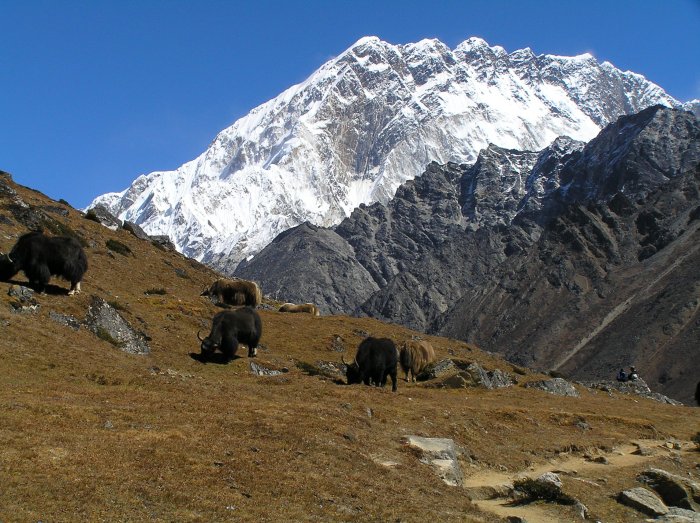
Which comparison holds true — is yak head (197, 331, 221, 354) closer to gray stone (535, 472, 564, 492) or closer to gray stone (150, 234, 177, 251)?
gray stone (535, 472, 564, 492)

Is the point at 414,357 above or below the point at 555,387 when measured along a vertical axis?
above

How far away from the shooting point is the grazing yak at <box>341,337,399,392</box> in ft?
101

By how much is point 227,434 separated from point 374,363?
46.7ft

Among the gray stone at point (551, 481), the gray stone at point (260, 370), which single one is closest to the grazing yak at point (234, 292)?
the gray stone at point (260, 370)

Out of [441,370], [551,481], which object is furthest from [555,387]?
[551,481]

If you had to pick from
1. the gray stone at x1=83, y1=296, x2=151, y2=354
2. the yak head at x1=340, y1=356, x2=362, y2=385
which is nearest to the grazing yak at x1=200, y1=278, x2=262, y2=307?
the gray stone at x1=83, y1=296, x2=151, y2=354

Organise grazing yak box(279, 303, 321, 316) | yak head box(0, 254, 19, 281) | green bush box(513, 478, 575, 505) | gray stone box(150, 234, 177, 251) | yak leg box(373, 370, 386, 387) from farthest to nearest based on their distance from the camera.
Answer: gray stone box(150, 234, 177, 251)
grazing yak box(279, 303, 321, 316)
yak leg box(373, 370, 386, 387)
yak head box(0, 254, 19, 281)
green bush box(513, 478, 575, 505)

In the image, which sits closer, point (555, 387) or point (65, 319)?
point (65, 319)

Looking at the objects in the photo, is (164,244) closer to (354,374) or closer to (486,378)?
(486,378)

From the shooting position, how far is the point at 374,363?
30.9 m

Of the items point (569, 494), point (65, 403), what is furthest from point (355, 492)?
point (65, 403)

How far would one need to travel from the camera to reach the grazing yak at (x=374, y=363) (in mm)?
30859

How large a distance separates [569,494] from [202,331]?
807 inches

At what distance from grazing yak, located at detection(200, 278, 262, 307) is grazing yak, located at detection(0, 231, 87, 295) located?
15.5 metres
